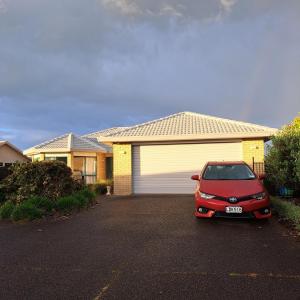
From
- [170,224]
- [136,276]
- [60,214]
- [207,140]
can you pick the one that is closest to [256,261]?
[136,276]

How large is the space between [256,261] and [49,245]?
3.77 m

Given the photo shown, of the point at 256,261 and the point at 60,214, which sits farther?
the point at 60,214

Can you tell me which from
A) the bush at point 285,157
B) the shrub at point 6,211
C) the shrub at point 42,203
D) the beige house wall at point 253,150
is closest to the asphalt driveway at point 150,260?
the shrub at point 6,211

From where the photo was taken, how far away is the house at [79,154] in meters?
23.5

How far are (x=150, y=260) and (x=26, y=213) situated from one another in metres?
5.38

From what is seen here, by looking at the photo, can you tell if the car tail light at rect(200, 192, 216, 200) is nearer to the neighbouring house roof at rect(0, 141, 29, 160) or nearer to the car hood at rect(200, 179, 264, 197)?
the car hood at rect(200, 179, 264, 197)

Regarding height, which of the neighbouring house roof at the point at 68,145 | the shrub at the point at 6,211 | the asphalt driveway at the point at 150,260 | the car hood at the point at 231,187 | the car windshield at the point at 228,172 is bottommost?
the asphalt driveway at the point at 150,260

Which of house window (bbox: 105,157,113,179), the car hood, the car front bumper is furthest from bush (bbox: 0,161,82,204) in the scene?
house window (bbox: 105,157,113,179)

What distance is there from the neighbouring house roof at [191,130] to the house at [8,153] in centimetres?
1220

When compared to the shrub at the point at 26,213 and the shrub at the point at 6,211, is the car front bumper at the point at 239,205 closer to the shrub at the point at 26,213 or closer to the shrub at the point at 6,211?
the shrub at the point at 26,213

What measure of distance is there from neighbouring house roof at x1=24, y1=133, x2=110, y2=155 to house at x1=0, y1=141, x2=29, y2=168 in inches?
65.9

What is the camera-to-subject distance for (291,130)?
11234mm

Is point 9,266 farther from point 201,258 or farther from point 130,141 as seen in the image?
point 130,141

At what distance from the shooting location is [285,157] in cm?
1100
